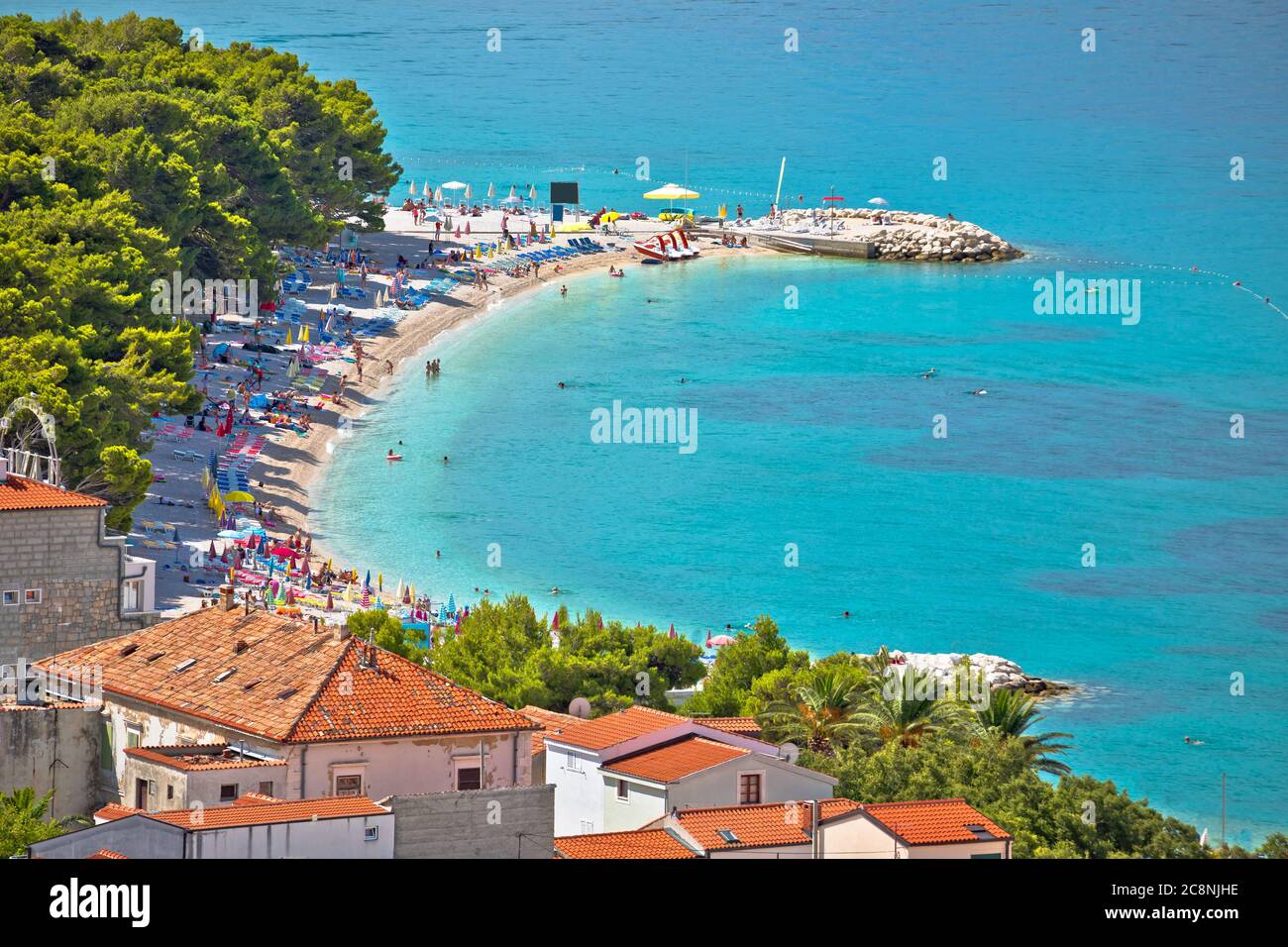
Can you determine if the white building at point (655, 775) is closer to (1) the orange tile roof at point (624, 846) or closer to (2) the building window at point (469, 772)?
(2) the building window at point (469, 772)

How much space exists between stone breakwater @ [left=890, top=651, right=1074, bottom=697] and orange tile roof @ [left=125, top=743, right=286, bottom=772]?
31.2 meters

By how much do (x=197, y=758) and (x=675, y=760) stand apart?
7.57m

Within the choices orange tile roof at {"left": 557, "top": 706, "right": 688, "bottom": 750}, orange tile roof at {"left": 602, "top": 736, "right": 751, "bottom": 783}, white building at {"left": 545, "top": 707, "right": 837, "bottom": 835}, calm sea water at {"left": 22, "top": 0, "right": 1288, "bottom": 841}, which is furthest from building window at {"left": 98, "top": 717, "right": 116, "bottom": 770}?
calm sea water at {"left": 22, "top": 0, "right": 1288, "bottom": 841}

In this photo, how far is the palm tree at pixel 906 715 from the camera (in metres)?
39.8

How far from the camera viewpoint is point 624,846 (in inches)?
1014

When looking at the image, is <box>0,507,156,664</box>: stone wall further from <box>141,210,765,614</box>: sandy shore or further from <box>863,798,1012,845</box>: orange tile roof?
<box>863,798,1012,845</box>: orange tile roof

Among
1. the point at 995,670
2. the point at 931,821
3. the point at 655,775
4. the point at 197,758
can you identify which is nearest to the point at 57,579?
the point at 197,758

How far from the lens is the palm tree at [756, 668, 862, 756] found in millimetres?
40250

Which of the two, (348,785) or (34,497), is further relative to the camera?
(34,497)

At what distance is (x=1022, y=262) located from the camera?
466ft

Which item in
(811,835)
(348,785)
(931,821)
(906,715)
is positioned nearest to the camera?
(811,835)

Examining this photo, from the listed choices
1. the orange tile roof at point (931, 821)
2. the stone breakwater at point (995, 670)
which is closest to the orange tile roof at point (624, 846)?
the orange tile roof at point (931, 821)

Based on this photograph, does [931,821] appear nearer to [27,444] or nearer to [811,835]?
[811,835]
